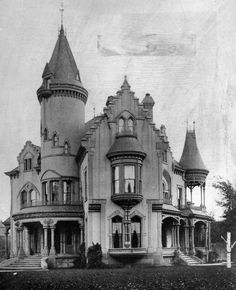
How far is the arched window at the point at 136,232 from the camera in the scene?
3388 cm

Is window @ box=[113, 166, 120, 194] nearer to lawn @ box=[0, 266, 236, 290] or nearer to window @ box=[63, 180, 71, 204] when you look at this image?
window @ box=[63, 180, 71, 204]

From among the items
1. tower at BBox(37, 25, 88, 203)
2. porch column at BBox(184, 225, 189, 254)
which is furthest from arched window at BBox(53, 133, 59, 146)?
porch column at BBox(184, 225, 189, 254)

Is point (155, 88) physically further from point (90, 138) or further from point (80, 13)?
point (80, 13)

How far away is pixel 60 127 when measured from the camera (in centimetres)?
4059

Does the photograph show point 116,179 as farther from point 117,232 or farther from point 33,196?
point 33,196

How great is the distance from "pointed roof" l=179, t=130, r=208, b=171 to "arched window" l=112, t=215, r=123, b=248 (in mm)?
13418

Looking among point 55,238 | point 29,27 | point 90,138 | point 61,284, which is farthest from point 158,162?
point 61,284

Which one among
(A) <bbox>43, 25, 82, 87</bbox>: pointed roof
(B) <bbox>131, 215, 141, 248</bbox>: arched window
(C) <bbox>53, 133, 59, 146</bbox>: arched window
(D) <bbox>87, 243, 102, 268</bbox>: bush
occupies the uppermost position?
(A) <bbox>43, 25, 82, 87</bbox>: pointed roof

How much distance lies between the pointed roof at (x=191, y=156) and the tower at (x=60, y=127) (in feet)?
35.0

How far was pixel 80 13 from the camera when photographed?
91.1 ft

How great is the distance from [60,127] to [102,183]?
27.7 feet

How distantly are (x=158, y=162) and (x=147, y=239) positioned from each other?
539cm

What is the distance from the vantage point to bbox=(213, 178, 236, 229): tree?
40812 millimetres

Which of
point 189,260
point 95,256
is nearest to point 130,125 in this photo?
point 95,256
